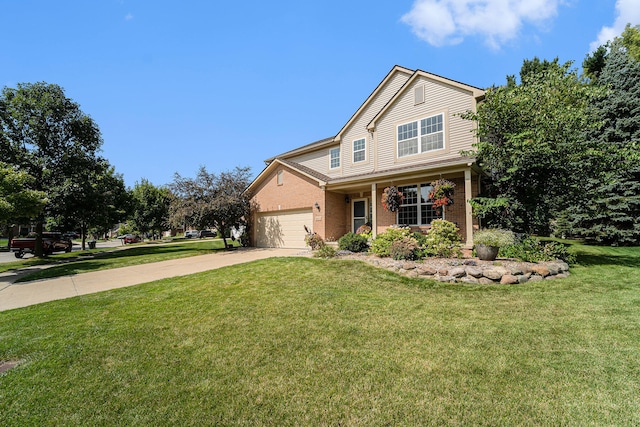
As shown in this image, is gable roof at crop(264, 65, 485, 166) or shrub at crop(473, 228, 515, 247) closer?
shrub at crop(473, 228, 515, 247)

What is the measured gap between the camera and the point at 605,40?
1972cm

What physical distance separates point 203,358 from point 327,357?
167 centimetres

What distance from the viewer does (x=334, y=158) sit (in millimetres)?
17156

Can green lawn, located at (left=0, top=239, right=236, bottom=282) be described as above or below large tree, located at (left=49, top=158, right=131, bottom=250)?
below

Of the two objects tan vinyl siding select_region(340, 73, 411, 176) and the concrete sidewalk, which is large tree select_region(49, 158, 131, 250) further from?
tan vinyl siding select_region(340, 73, 411, 176)

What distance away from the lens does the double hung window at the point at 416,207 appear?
506 inches

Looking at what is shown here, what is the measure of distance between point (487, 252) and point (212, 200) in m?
14.5

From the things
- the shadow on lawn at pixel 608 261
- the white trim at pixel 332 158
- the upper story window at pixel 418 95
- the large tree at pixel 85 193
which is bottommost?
the shadow on lawn at pixel 608 261

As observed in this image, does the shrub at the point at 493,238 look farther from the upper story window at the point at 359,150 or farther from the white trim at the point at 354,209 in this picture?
the upper story window at the point at 359,150

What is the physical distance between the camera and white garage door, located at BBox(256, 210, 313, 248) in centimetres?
1586

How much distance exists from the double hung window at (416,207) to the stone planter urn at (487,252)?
4158 mm

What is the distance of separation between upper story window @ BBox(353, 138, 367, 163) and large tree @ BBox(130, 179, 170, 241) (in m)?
30.6

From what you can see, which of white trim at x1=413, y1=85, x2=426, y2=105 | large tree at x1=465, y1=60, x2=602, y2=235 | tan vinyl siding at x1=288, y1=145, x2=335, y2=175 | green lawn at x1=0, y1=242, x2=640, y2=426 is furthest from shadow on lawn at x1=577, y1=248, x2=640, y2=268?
tan vinyl siding at x1=288, y1=145, x2=335, y2=175

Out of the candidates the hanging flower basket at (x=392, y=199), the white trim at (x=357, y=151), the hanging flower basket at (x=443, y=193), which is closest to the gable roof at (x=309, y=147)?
the white trim at (x=357, y=151)
